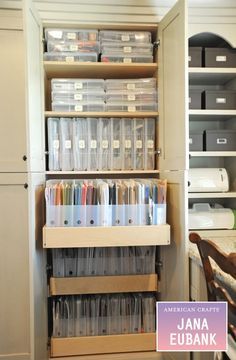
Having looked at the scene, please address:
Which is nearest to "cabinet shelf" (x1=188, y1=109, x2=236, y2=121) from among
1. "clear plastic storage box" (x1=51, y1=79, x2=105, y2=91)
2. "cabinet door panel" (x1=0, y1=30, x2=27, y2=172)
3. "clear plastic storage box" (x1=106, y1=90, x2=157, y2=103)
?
"clear plastic storage box" (x1=106, y1=90, x2=157, y2=103)

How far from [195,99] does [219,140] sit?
0.99 feet

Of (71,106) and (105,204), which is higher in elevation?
(71,106)

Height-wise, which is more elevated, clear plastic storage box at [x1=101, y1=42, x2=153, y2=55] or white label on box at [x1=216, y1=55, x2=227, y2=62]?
clear plastic storage box at [x1=101, y1=42, x2=153, y2=55]

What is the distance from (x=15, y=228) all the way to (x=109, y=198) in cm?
62

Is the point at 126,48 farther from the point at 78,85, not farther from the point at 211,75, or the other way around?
the point at 211,75

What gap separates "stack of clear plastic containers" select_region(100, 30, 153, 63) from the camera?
1926mm

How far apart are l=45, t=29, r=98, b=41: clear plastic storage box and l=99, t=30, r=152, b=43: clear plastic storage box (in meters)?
0.06

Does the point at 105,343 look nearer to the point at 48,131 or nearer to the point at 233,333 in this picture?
the point at 233,333

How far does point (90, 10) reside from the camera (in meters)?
1.85

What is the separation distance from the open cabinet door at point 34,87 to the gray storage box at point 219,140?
40.4 inches

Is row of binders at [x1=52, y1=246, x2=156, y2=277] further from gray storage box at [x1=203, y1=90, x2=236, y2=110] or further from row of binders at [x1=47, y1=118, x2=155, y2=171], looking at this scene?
gray storage box at [x1=203, y1=90, x2=236, y2=110]

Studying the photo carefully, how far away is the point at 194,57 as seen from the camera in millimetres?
1917

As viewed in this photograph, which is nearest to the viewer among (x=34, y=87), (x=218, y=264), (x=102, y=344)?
(x=218, y=264)

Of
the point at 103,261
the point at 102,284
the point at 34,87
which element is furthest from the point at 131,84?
the point at 102,284
